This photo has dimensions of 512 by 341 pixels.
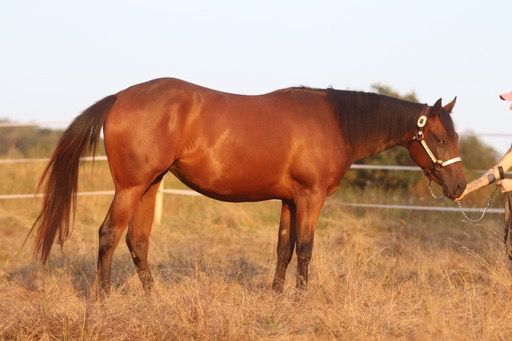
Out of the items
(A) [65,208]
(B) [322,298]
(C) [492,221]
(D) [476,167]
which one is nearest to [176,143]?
(A) [65,208]

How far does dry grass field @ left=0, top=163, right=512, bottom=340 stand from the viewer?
15.5 feet

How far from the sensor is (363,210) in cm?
1270

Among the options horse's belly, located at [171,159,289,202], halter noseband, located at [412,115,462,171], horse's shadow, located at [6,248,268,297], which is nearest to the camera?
horse's belly, located at [171,159,289,202]

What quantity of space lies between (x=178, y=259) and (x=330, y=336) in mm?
4079

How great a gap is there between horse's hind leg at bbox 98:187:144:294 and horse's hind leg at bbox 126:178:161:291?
38 cm

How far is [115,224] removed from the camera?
6324 millimetres

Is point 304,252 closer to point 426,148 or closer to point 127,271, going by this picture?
point 426,148

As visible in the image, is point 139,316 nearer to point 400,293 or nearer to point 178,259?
point 400,293

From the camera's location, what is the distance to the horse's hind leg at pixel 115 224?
20.7 feet

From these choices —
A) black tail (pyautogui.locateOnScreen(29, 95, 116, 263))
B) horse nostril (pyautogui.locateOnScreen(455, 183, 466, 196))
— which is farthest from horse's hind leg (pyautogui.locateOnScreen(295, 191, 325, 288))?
black tail (pyautogui.locateOnScreen(29, 95, 116, 263))

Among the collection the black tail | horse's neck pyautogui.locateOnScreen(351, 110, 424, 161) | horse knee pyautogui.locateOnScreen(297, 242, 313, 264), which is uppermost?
horse's neck pyautogui.locateOnScreen(351, 110, 424, 161)

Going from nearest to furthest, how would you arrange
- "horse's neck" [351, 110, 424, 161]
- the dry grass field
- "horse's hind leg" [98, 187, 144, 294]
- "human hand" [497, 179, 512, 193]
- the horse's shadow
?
the dry grass field → "human hand" [497, 179, 512, 193] → "horse's hind leg" [98, 187, 144, 294] → "horse's neck" [351, 110, 424, 161] → the horse's shadow

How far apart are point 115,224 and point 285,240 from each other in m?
1.57

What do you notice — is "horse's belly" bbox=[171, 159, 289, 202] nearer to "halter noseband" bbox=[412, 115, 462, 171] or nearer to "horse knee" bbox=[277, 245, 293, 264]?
"horse knee" bbox=[277, 245, 293, 264]
